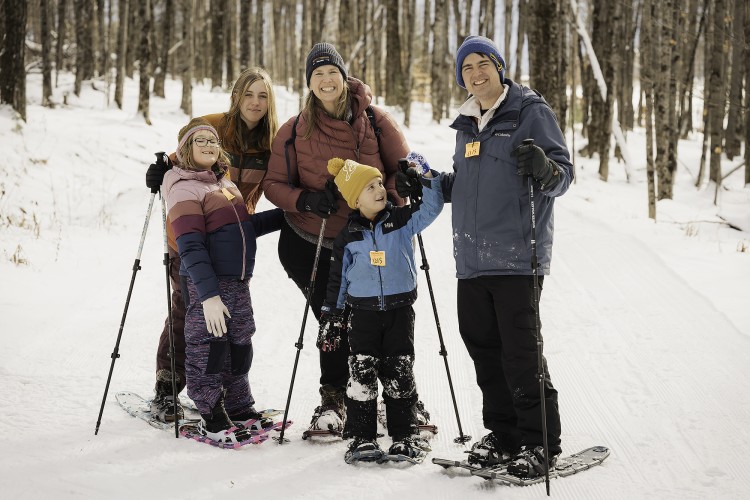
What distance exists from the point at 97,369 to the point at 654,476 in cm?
385

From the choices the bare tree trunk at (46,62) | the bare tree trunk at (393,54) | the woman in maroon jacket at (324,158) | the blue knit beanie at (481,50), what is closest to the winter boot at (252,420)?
the woman in maroon jacket at (324,158)

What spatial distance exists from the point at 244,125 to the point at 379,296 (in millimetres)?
1612

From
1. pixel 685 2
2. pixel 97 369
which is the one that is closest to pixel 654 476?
pixel 97 369

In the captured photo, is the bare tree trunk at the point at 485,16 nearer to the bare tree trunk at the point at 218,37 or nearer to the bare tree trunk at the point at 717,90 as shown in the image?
the bare tree trunk at the point at 218,37

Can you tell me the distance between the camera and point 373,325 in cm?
371

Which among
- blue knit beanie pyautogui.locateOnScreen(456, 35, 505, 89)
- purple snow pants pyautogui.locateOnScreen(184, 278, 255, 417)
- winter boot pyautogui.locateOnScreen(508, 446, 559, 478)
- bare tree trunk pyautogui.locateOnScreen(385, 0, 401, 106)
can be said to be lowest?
winter boot pyautogui.locateOnScreen(508, 446, 559, 478)

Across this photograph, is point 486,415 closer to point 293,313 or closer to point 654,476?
point 654,476

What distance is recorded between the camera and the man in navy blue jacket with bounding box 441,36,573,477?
11.0 ft

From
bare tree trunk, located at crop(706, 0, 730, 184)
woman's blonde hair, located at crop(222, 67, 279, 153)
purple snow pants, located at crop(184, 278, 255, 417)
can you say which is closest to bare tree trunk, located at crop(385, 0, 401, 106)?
bare tree trunk, located at crop(706, 0, 730, 184)

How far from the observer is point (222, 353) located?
387 cm

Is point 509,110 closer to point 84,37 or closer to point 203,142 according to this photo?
point 203,142

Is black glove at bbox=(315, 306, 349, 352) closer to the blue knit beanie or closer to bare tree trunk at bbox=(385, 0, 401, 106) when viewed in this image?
the blue knit beanie

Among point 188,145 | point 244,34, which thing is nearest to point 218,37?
point 244,34

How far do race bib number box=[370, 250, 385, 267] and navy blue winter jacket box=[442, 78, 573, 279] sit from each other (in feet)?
1.62
